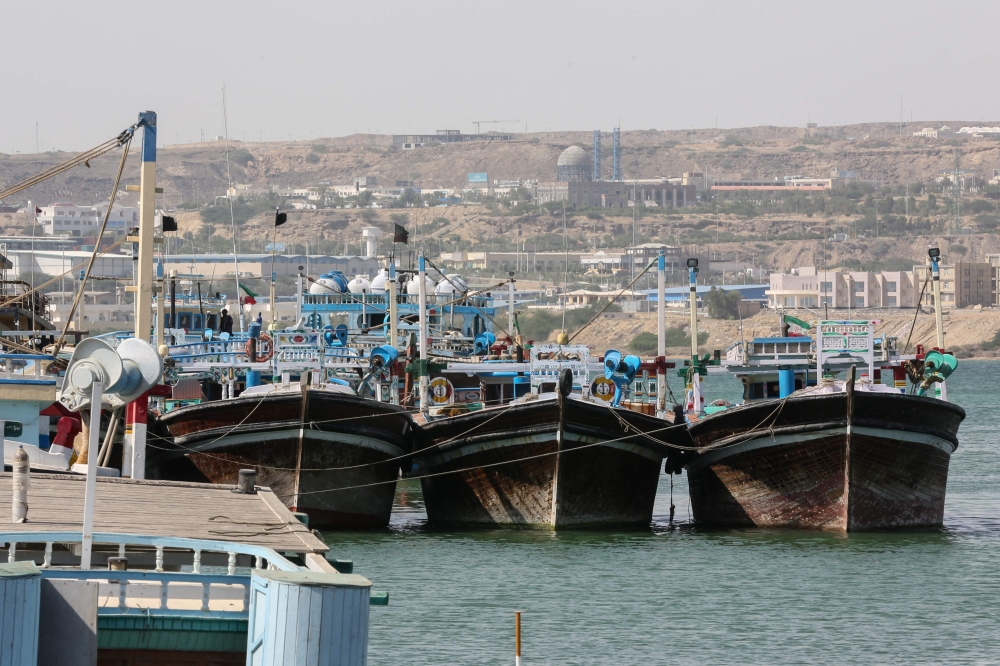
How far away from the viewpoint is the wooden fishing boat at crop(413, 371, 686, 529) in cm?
3300

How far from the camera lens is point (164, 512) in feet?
57.0

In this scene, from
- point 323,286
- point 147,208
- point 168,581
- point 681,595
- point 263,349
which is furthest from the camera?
point 323,286

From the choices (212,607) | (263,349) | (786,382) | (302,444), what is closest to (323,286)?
(263,349)

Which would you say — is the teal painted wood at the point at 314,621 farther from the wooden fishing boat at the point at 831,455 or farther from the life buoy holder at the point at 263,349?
the life buoy holder at the point at 263,349

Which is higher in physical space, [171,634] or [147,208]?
[147,208]

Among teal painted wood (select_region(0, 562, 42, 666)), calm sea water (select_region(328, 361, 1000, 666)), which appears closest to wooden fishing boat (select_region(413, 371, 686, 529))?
calm sea water (select_region(328, 361, 1000, 666))

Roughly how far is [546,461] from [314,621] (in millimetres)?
20900

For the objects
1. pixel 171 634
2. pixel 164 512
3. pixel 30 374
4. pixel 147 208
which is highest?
pixel 147 208

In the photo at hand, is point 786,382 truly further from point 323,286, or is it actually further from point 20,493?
point 323,286

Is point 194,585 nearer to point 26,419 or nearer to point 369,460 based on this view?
point 26,419

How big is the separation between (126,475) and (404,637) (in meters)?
4.34

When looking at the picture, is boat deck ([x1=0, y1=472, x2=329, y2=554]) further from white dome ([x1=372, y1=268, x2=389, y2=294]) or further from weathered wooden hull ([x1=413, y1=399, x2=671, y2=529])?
white dome ([x1=372, y1=268, x2=389, y2=294])

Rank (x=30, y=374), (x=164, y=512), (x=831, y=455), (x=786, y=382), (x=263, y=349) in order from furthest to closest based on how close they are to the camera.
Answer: (x=263, y=349)
(x=786, y=382)
(x=831, y=455)
(x=30, y=374)
(x=164, y=512)

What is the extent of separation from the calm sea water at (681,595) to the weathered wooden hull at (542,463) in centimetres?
53
